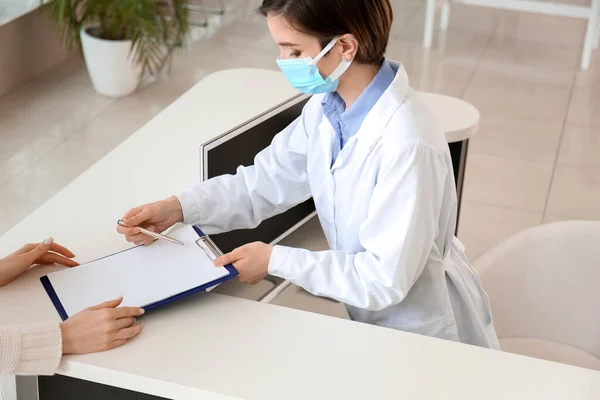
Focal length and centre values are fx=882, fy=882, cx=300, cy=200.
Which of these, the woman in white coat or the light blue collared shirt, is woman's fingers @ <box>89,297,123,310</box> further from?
the light blue collared shirt

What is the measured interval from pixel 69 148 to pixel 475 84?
A: 2467mm

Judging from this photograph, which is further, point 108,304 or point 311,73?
point 311,73

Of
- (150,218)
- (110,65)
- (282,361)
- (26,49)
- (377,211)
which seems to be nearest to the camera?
(282,361)

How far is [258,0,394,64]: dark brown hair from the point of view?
1.66 m

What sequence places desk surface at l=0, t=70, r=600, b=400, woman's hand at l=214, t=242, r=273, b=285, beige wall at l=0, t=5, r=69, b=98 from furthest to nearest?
beige wall at l=0, t=5, r=69, b=98 → woman's hand at l=214, t=242, r=273, b=285 → desk surface at l=0, t=70, r=600, b=400

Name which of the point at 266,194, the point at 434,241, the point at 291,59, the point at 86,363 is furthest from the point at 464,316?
the point at 86,363

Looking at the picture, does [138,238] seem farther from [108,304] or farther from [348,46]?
[348,46]

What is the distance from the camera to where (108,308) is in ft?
5.23

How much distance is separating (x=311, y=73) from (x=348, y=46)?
10 cm

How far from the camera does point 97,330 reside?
1.55 meters

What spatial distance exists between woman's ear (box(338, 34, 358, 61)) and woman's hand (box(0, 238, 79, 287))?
69 cm

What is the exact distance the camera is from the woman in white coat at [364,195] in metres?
1.67

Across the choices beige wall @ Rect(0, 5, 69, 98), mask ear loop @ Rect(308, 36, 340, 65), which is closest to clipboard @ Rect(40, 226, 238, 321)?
mask ear loop @ Rect(308, 36, 340, 65)

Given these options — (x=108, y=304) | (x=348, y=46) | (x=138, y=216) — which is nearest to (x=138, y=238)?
(x=138, y=216)
